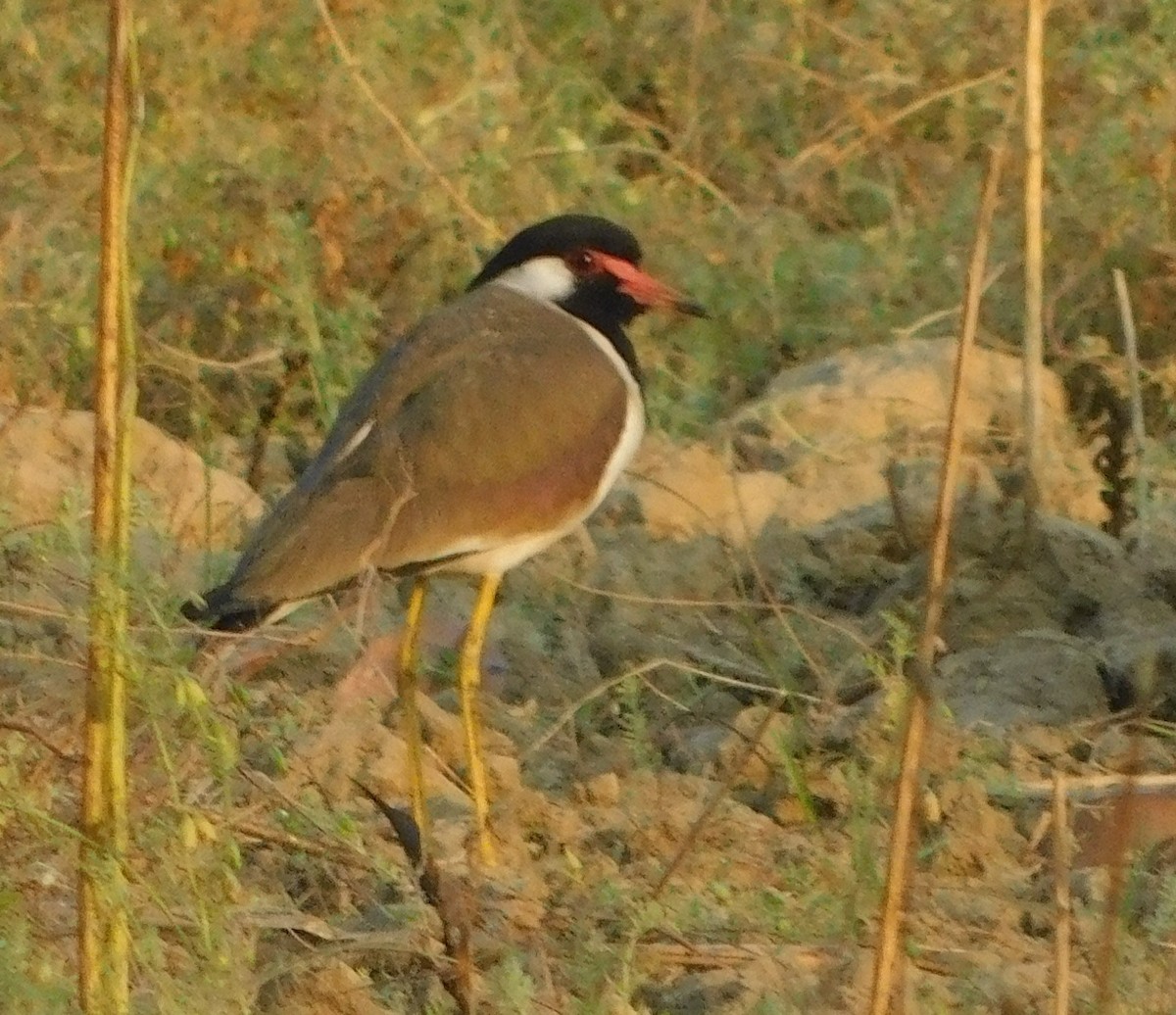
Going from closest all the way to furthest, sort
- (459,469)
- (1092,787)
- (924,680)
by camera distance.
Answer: (924,680), (1092,787), (459,469)

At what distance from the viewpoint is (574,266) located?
5055 mm

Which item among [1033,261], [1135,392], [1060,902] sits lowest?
[1060,902]

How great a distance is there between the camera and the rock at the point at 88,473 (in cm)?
490

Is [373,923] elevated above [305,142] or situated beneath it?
situated beneath

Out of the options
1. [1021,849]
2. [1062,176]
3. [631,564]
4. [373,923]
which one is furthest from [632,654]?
[1062,176]

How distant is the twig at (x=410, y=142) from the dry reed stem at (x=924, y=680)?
3.51 m

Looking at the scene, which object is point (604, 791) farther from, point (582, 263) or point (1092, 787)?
point (582, 263)

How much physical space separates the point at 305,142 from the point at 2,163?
71 centimetres

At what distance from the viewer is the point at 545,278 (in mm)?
5039

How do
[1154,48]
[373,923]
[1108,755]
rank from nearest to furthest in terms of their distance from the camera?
[373,923] < [1108,755] < [1154,48]

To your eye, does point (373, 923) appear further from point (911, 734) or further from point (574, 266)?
point (574, 266)

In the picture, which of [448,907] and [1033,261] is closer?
[448,907]

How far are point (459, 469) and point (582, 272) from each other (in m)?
0.78

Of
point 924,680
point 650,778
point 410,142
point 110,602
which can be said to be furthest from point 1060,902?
point 410,142
